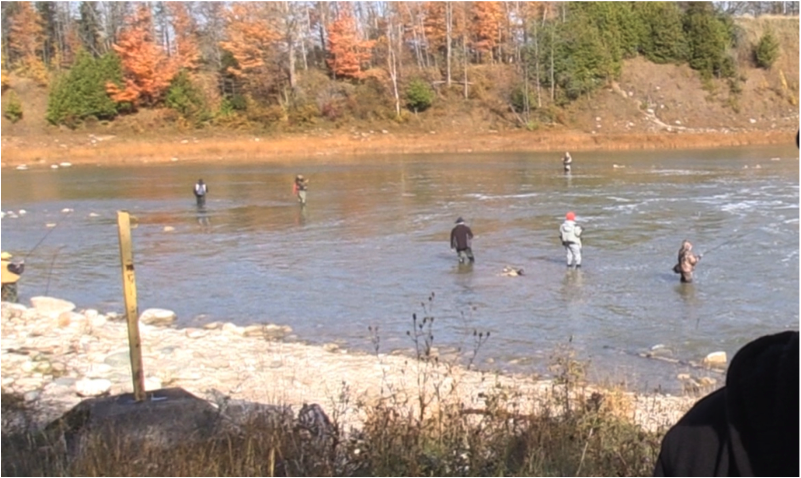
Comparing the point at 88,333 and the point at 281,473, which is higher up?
the point at 281,473

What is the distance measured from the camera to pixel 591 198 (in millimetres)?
35375

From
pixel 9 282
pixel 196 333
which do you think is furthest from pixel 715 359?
pixel 9 282

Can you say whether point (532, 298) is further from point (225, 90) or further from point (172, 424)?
point (225, 90)

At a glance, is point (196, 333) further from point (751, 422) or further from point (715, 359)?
point (751, 422)

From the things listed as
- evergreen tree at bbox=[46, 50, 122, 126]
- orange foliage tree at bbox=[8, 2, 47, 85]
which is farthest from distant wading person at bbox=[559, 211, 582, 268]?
orange foliage tree at bbox=[8, 2, 47, 85]

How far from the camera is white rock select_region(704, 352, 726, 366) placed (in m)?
12.7

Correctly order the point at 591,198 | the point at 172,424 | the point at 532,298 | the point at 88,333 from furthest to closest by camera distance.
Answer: the point at 591,198 → the point at 532,298 → the point at 88,333 → the point at 172,424

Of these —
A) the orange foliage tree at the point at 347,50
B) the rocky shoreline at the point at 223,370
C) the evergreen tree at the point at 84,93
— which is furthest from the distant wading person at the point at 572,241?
the orange foliage tree at the point at 347,50

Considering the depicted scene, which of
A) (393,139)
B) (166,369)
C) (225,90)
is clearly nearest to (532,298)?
(166,369)

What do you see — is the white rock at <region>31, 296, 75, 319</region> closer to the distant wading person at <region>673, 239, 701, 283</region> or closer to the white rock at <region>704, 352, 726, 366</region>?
the white rock at <region>704, 352, 726, 366</region>

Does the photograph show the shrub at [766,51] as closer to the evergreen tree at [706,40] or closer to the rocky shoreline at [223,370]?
the evergreen tree at [706,40]

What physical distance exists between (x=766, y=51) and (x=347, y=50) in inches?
1461

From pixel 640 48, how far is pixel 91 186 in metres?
54.5

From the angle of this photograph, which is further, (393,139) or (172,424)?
(393,139)
